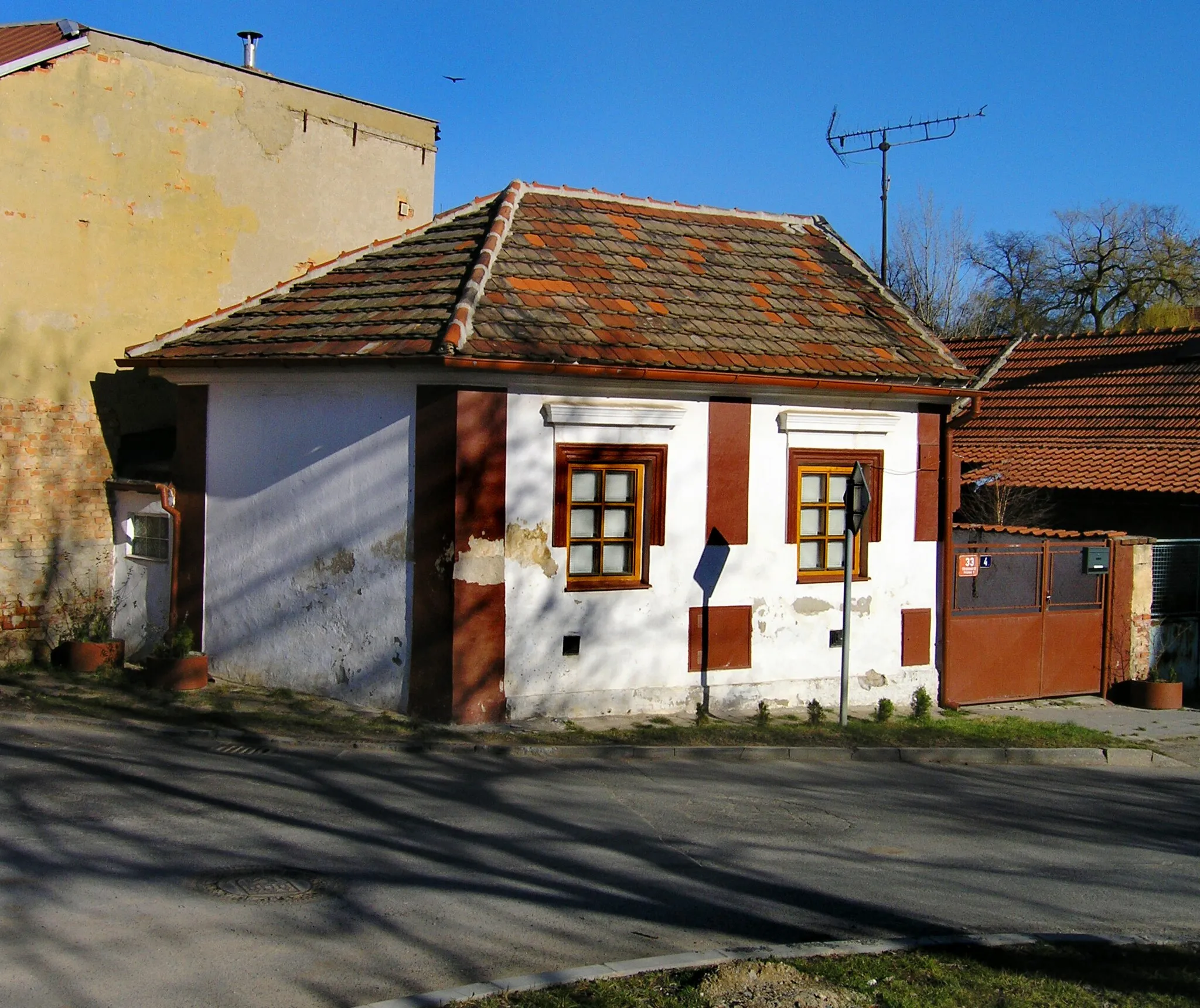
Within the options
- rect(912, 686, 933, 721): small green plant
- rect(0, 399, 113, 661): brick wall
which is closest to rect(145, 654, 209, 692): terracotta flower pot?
rect(0, 399, 113, 661): brick wall

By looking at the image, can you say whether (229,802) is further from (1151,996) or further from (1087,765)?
(1087,765)

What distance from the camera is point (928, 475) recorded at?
48.6ft

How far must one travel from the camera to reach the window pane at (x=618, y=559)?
12935 mm

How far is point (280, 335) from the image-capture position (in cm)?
1315

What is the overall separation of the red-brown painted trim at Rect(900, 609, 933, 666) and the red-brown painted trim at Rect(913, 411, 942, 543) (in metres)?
0.89

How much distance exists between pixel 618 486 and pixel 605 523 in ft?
1.39

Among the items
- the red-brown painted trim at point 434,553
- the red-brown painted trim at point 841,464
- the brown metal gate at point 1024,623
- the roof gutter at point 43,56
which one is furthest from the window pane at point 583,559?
the roof gutter at point 43,56

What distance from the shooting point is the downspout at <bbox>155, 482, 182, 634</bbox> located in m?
14.0

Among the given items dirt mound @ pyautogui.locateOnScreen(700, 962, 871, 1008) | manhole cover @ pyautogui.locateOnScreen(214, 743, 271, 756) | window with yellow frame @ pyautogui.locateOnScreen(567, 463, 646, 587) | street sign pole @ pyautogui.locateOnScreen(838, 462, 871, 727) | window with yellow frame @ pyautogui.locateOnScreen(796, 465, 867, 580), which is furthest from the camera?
window with yellow frame @ pyautogui.locateOnScreen(796, 465, 867, 580)

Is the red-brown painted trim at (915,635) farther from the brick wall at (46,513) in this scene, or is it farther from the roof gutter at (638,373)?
the brick wall at (46,513)

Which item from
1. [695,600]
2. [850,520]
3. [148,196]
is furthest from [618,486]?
[148,196]

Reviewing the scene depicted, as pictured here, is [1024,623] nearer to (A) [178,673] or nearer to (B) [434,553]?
(B) [434,553]

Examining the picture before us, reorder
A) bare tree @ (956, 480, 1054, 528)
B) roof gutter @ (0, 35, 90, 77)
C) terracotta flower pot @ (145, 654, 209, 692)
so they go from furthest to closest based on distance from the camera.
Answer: bare tree @ (956, 480, 1054, 528) → roof gutter @ (0, 35, 90, 77) → terracotta flower pot @ (145, 654, 209, 692)

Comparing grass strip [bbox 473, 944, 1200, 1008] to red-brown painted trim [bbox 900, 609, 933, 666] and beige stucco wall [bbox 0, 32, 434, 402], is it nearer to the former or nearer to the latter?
red-brown painted trim [bbox 900, 609, 933, 666]
